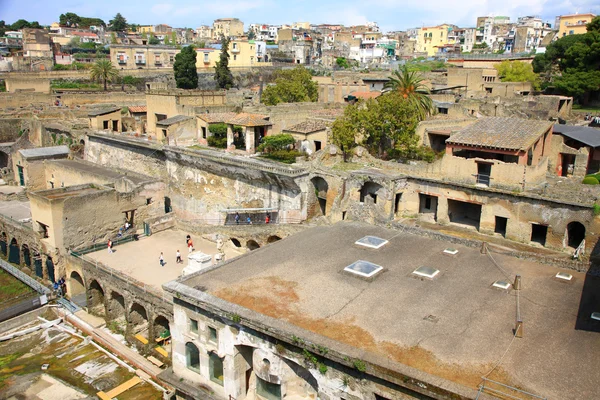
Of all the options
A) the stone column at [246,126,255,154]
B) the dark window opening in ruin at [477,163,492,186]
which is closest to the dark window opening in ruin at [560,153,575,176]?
the dark window opening in ruin at [477,163,492,186]

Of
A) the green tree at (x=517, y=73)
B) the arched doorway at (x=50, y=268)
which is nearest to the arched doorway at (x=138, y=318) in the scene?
the arched doorway at (x=50, y=268)

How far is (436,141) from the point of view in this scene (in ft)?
121

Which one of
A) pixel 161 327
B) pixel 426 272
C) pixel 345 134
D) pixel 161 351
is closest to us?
pixel 426 272

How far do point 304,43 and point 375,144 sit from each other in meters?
80.7

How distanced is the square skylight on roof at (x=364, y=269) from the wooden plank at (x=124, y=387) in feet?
37.8

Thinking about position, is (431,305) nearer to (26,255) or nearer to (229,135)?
(229,135)

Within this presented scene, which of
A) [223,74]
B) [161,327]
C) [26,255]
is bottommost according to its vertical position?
[26,255]

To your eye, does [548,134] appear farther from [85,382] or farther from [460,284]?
[85,382]

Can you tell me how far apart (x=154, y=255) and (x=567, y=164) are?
25.4 m

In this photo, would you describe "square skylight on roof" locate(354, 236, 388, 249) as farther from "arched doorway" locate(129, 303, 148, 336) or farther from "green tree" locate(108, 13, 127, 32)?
"green tree" locate(108, 13, 127, 32)

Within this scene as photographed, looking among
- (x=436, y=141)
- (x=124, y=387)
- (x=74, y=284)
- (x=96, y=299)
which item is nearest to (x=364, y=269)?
(x=124, y=387)

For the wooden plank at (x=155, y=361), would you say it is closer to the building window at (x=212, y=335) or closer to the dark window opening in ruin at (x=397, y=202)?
the building window at (x=212, y=335)

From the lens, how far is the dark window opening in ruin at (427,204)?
2966 cm

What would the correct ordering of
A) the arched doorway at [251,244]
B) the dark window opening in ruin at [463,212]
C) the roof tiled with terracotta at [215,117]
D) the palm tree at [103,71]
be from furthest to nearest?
1. the palm tree at [103,71]
2. the roof tiled with terracotta at [215,117]
3. the arched doorway at [251,244]
4. the dark window opening in ruin at [463,212]
